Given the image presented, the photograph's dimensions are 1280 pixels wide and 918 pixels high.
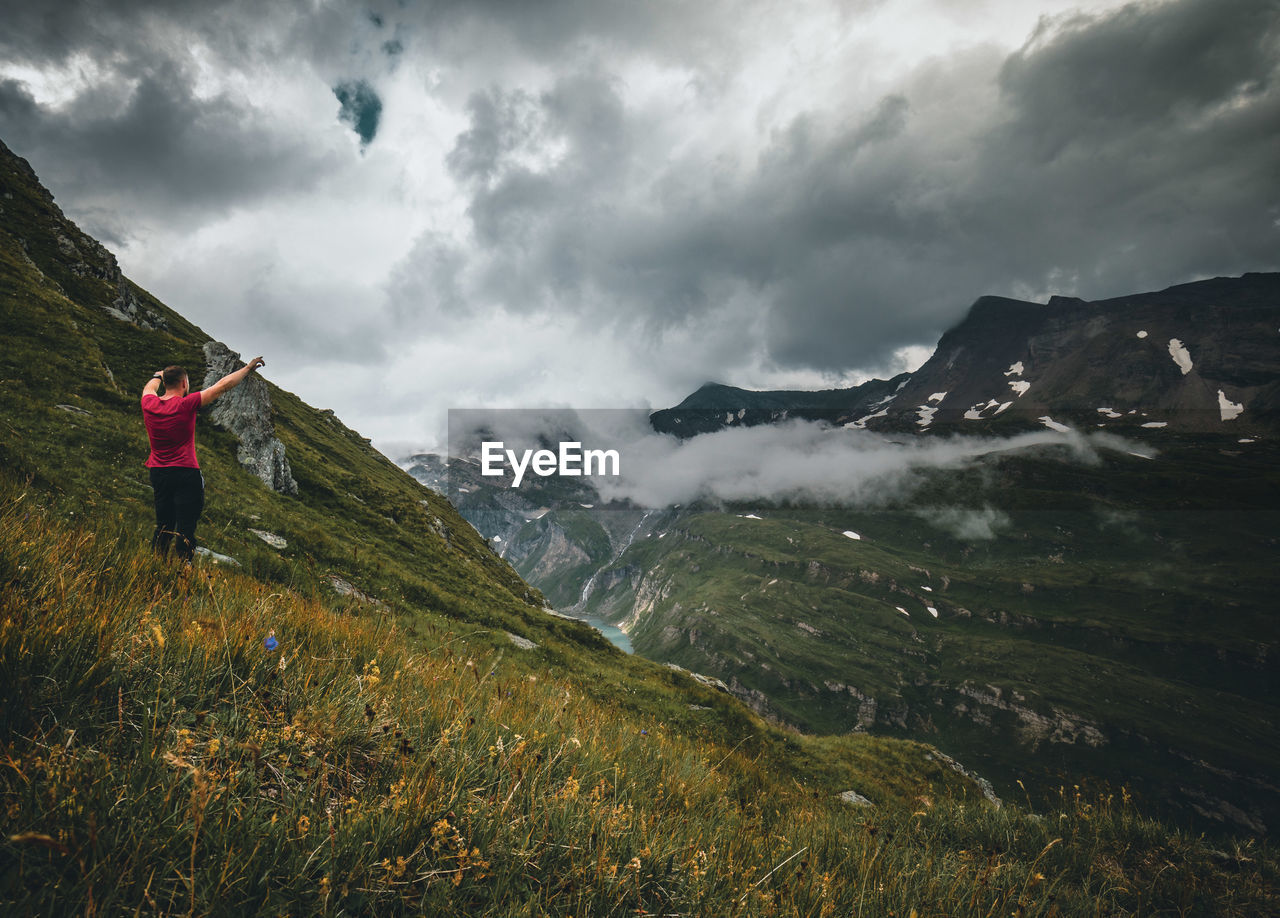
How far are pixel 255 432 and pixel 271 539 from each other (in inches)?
604

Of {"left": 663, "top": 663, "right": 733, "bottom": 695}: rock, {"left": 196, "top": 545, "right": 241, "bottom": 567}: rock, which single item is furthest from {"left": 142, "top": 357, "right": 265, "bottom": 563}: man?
{"left": 663, "top": 663, "right": 733, "bottom": 695}: rock

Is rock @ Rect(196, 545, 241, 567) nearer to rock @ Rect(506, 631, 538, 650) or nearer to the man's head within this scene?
the man's head

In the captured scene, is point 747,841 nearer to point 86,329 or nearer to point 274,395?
point 86,329

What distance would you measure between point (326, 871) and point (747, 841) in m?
3.70

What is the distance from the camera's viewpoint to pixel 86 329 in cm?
3038

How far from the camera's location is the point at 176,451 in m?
8.96

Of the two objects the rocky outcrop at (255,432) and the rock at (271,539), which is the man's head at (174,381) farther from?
the rocky outcrop at (255,432)

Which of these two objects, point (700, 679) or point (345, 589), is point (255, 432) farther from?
point (700, 679)

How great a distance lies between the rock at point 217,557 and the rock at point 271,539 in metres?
4.74

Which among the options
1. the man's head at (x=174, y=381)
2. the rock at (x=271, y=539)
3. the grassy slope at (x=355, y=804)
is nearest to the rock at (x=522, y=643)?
the rock at (x=271, y=539)

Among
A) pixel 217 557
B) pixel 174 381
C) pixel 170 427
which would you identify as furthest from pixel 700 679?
pixel 174 381

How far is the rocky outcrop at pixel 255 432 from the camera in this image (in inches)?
1113

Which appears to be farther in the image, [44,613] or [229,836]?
[44,613]

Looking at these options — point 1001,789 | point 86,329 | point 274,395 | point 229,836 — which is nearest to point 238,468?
point 86,329
